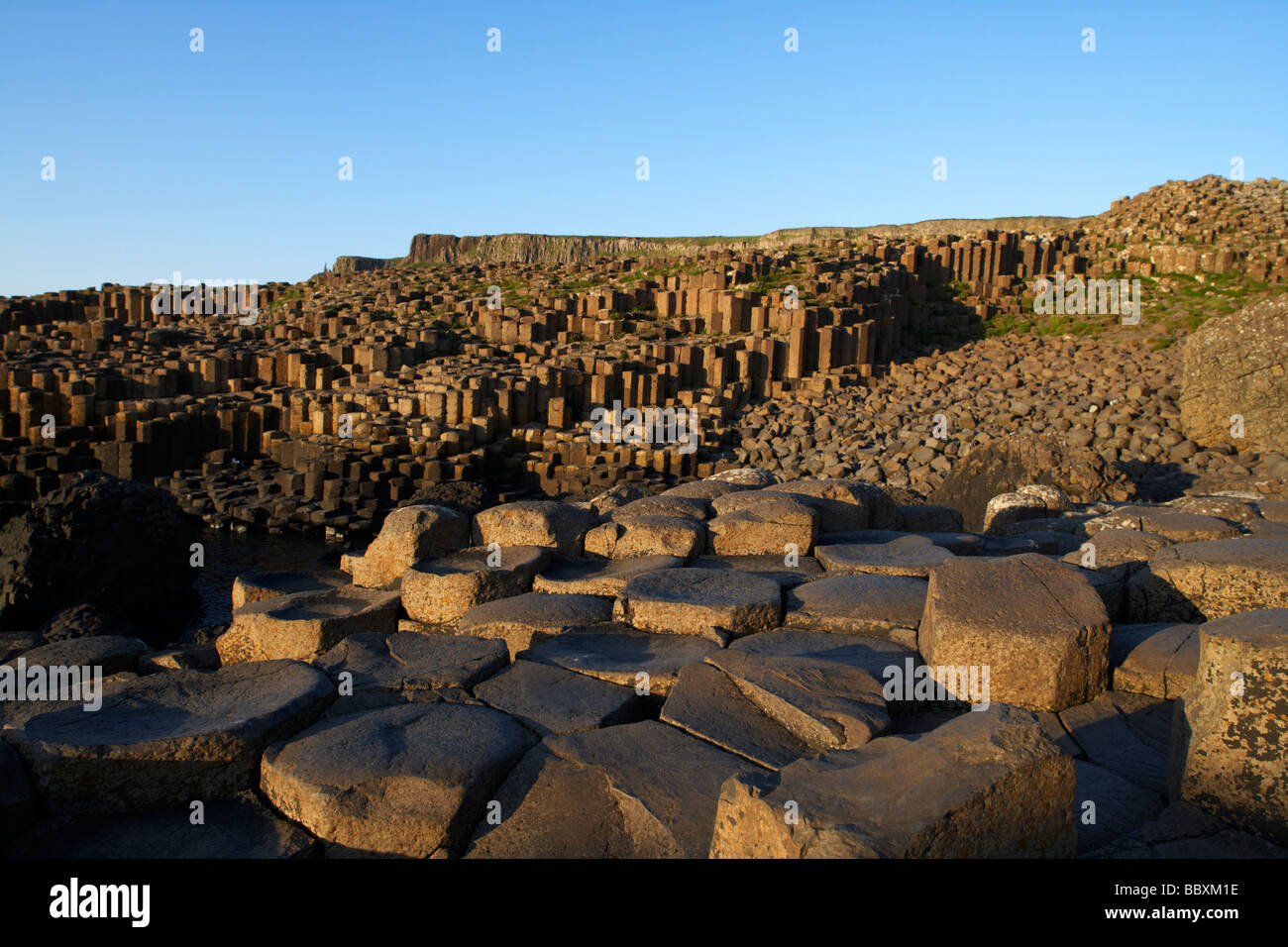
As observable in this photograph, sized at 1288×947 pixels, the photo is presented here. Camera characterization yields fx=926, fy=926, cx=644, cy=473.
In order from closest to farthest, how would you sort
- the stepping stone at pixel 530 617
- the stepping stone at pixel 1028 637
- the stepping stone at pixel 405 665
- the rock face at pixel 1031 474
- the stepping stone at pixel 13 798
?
the stepping stone at pixel 13 798 < the stepping stone at pixel 1028 637 < the stepping stone at pixel 405 665 < the stepping stone at pixel 530 617 < the rock face at pixel 1031 474

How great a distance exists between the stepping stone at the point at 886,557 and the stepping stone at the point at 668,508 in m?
0.97

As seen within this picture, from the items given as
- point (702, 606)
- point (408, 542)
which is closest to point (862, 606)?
point (702, 606)

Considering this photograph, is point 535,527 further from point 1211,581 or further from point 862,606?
point 1211,581

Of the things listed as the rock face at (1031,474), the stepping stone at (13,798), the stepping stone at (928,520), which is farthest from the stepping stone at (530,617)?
the rock face at (1031,474)

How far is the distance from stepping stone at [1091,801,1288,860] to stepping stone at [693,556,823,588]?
2680 millimetres

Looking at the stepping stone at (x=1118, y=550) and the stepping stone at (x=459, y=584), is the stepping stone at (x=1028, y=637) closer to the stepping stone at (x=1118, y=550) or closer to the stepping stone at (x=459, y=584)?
the stepping stone at (x=1118, y=550)

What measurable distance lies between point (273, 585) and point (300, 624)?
121 centimetres

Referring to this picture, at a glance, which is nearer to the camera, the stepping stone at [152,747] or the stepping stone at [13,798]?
the stepping stone at [13,798]

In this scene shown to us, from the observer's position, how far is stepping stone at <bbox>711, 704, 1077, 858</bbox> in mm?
2639

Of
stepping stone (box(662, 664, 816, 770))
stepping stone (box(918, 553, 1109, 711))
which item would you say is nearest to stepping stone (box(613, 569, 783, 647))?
stepping stone (box(662, 664, 816, 770))

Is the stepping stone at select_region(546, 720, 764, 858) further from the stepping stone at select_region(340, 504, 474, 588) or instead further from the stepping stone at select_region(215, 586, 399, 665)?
the stepping stone at select_region(340, 504, 474, 588)

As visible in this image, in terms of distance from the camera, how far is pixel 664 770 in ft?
11.8

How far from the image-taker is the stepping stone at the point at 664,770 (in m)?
3.25
